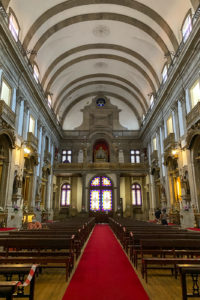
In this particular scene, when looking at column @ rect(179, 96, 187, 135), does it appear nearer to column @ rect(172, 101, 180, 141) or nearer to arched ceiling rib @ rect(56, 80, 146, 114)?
column @ rect(172, 101, 180, 141)

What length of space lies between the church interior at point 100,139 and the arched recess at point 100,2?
7 cm

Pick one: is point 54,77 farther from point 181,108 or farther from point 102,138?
point 181,108

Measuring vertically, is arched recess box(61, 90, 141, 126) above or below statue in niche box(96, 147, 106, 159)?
above

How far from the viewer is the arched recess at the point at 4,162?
12977 mm

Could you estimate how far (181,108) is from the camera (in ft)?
51.2

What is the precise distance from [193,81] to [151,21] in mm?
7007

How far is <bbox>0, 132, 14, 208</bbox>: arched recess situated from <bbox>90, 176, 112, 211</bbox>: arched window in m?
14.5

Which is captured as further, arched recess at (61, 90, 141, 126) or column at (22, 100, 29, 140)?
arched recess at (61, 90, 141, 126)

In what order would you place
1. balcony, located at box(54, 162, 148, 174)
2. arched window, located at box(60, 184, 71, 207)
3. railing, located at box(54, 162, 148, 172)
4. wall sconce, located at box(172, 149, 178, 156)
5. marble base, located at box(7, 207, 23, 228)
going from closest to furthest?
marble base, located at box(7, 207, 23, 228), wall sconce, located at box(172, 149, 178, 156), balcony, located at box(54, 162, 148, 174), railing, located at box(54, 162, 148, 172), arched window, located at box(60, 184, 71, 207)

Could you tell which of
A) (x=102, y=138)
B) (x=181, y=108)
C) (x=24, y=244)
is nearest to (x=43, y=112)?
(x=102, y=138)

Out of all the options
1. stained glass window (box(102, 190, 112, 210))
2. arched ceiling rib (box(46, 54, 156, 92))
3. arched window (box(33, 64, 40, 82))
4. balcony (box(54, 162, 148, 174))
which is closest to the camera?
arched window (box(33, 64, 40, 82))


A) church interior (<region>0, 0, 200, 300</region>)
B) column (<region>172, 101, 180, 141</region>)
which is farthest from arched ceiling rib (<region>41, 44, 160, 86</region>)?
column (<region>172, 101, 180, 141</region>)

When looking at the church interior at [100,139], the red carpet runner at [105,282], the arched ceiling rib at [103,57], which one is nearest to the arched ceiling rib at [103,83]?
the church interior at [100,139]

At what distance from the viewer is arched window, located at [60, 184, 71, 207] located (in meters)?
27.4
